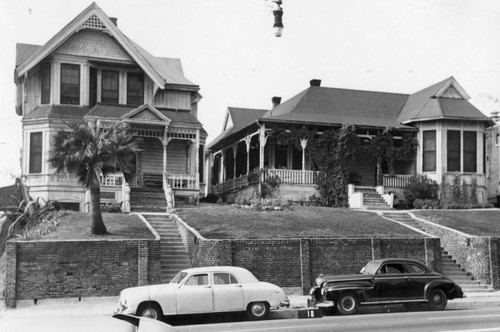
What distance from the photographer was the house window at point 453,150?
36344 mm

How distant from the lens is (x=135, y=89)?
35625 mm

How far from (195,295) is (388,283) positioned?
5.44m

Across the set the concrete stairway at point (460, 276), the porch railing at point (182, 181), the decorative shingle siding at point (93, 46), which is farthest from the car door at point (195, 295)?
the decorative shingle siding at point (93, 46)

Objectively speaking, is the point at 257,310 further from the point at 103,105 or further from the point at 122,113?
the point at 103,105

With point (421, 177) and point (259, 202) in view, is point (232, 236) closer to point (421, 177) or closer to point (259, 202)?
point (259, 202)

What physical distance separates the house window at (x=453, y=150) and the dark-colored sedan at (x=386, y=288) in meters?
18.5

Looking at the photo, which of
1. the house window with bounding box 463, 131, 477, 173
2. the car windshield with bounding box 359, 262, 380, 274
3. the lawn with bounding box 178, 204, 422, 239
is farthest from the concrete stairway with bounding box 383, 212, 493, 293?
the house window with bounding box 463, 131, 477, 173

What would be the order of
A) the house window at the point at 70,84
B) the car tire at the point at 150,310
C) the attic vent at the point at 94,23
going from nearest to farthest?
1. the car tire at the point at 150,310
2. the attic vent at the point at 94,23
3. the house window at the point at 70,84

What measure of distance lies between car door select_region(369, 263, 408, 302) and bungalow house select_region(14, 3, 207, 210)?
1600 centimetres

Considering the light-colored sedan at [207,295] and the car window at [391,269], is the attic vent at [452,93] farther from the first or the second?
the light-colored sedan at [207,295]

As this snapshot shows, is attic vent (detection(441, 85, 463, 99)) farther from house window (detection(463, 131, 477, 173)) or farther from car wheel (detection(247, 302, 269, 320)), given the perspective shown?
car wheel (detection(247, 302, 269, 320))

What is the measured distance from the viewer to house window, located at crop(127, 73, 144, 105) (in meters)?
35.5

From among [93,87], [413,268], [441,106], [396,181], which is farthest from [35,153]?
[441,106]

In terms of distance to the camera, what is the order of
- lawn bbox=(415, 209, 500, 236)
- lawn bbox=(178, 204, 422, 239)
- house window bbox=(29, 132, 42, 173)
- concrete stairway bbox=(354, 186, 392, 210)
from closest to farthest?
1. lawn bbox=(178, 204, 422, 239)
2. lawn bbox=(415, 209, 500, 236)
3. concrete stairway bbox=(354, 186, 392, 210)
4. house window bbox=(29, 132, 42, 173)
